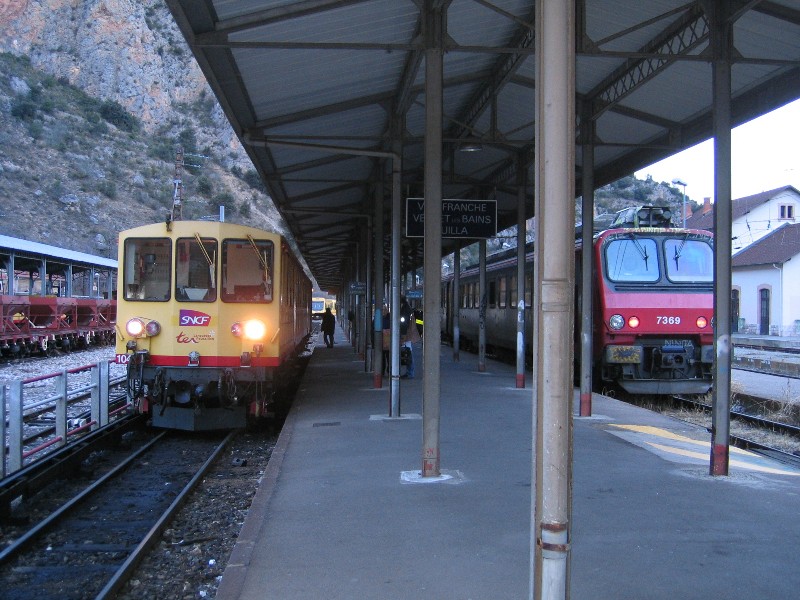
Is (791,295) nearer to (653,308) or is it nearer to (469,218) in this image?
(653,308)

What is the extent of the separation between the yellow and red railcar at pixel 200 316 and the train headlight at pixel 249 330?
14mm

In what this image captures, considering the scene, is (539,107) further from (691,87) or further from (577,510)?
(691,87)

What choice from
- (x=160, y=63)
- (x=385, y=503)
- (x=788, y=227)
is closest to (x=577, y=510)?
(x=385, y=503)

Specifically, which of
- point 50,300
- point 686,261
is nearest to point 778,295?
point 686,261

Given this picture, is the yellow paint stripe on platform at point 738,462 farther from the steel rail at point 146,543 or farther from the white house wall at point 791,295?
the white house wall at point 791,295

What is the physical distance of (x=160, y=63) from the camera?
3720 inches

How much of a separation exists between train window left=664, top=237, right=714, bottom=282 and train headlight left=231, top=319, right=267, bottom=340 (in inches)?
290

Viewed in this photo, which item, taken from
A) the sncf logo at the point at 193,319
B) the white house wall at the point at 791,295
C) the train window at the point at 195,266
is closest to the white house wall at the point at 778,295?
the white house wall at the point at 791,295

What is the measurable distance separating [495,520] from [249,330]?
5.53 metres

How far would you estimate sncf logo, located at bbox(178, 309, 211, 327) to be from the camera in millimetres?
10133

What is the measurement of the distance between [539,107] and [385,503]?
3866 millimetres

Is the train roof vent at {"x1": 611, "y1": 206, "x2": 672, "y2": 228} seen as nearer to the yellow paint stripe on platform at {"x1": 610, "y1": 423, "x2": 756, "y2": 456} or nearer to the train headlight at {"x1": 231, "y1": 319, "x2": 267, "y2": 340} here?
the yellow paint stripe on platform at {"x1": 610, "y1": 423, "x2": 756, "y2": 456}

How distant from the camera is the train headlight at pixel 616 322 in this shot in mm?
12892

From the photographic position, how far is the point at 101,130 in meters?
76.1
